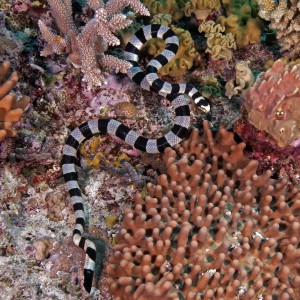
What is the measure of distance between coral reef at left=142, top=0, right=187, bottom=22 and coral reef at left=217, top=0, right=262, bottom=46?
531mm

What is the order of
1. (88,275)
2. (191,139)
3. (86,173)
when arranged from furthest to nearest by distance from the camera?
1. (86,173)
2. (191,139)
3. (88,275)

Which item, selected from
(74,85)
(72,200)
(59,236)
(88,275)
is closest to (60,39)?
(74,85)

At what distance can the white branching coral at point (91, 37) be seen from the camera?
3203mm

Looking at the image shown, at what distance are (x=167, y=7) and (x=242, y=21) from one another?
92 centimetres

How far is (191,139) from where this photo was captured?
334 centimetres

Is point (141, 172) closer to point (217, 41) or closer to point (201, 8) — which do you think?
point (217, 41)

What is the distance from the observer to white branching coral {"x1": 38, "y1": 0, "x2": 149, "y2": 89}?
3203mm

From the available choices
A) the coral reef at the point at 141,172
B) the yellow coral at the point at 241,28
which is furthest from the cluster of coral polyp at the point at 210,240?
the yellow coral at the point at 241,28

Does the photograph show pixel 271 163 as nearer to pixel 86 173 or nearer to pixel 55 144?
pixel 86 173

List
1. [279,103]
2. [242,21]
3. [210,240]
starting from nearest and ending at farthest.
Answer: [210,240] < [279,103] < [242,21]

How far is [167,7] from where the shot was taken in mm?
4363

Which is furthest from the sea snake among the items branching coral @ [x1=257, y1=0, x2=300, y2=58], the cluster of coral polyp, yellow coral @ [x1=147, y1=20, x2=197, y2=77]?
branching coral @ [x1=257, y1=0, x2=300, y2=58]

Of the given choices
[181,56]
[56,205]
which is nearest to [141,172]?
[56,205]

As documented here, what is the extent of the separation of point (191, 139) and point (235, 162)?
18.2 inches
